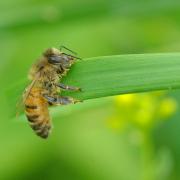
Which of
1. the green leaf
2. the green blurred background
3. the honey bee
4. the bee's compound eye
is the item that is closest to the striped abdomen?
the honey bee

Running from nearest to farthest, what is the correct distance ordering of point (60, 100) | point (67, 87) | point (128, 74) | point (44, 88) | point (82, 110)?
point (128, 74) → point (67, 87) → point (60, 100) → point (44, 88) → point (82, 110)

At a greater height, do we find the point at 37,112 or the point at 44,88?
the point at 44,88

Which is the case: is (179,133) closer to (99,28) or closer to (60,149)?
(60,149)

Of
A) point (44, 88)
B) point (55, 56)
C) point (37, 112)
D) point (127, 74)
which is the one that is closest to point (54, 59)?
point (55, 56)

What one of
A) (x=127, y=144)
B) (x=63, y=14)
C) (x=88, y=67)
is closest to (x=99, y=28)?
(x=63, y=14)

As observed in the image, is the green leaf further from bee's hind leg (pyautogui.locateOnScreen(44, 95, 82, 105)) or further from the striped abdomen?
the striped abdomen

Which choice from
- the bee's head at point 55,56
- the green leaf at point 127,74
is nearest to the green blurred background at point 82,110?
the bee's head at point 55,56

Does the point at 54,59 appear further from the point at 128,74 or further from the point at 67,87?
the point at 128,74
